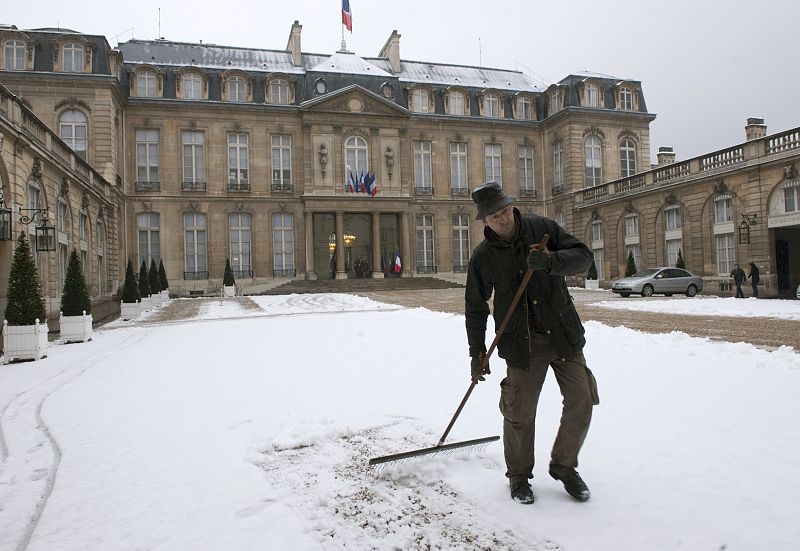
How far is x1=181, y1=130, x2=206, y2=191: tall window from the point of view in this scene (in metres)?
31.2

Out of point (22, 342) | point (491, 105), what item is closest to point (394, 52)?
point (491, 105)

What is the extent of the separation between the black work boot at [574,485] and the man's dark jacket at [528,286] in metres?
0.57

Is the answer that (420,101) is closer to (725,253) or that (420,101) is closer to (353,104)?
(353,104)

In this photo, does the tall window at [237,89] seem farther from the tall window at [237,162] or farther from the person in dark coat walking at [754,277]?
the person in dark coat walking at [754,277]

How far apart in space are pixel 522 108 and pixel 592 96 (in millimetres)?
4187

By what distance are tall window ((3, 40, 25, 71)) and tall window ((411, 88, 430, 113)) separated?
19.6m

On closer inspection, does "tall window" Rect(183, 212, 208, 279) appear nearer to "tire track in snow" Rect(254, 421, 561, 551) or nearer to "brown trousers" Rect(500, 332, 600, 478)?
"tire track in snow" Rect(254, 421, 561, 551)

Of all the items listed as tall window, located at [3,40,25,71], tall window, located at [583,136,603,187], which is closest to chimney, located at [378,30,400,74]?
tall window, located at [583,136,603,187]

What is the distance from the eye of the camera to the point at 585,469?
3242mm

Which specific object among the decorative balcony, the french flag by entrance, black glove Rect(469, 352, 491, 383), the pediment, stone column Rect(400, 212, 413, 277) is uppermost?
the french flag by entrance

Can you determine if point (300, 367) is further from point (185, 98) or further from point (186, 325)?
point (185, 98)

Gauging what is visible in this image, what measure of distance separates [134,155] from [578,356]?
105 feet

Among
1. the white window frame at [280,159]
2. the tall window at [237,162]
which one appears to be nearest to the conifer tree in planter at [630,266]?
the white window frame at [280,159]

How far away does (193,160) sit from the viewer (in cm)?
3136
